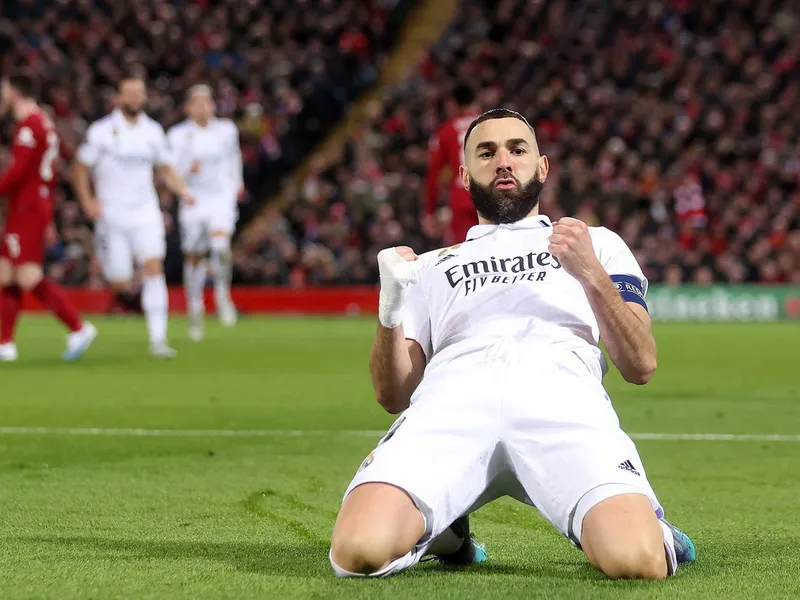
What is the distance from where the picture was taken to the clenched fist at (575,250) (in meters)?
4.20

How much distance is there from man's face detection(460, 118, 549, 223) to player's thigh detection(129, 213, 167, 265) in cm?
876

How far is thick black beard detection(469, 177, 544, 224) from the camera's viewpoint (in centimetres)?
458

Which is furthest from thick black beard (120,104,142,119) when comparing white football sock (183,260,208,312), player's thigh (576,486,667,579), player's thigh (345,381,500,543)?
player's thigh (576,486,667,579)

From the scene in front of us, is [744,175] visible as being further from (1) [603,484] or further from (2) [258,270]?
(1) [603,484]

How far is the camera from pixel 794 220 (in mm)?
22625

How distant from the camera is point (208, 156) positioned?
669 inches

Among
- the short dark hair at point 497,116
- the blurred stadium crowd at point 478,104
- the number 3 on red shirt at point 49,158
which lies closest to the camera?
the short dark hair at point 497,116

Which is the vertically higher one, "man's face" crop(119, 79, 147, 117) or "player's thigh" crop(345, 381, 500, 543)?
"man's face" crop(119, 79, 147, 117)

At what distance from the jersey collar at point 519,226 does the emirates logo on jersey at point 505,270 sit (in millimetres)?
146

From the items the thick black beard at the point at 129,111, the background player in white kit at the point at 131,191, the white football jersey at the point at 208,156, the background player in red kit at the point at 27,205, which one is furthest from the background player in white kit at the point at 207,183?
the background player in red kit at the point at 27,205

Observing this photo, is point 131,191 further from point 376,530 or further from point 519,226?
point 376,530

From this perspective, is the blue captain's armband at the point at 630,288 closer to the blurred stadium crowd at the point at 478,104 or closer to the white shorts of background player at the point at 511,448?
the white shorts of background player at the point at 511,448

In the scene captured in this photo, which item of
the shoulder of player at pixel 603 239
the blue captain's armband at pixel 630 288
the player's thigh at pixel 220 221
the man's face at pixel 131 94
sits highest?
the man's face at pixel 131 94

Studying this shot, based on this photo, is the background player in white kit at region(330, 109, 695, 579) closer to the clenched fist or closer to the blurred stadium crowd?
the clenched fist
